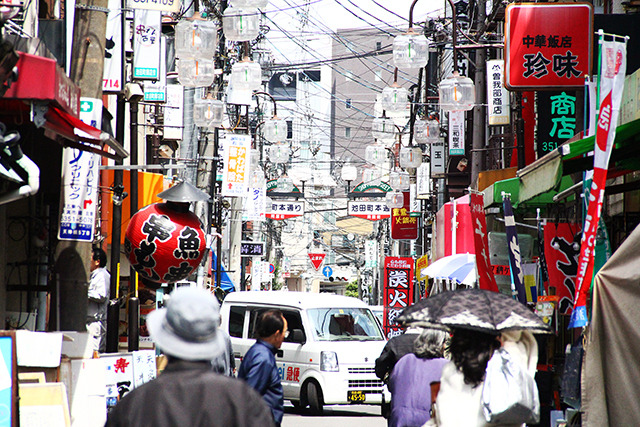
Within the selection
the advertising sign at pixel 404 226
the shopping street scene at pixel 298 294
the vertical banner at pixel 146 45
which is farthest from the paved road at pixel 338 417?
the advertising sign at pixel 404 226

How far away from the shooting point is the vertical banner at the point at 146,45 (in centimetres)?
1873

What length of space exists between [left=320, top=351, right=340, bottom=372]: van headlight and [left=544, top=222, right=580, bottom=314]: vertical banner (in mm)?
5626

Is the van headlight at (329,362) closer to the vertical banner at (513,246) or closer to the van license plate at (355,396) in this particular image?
the van license plate at (355,396)

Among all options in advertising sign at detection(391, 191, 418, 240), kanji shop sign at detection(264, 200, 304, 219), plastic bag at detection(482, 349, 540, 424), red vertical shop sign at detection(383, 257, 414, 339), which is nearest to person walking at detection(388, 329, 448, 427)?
plastic bag at detection(482, 349, 540, 424)

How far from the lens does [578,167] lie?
31.3 feet

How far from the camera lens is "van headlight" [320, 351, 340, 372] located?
16891 mm

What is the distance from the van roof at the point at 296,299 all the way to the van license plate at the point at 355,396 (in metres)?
2.15

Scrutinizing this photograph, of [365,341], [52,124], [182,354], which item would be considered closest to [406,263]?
[365,341]

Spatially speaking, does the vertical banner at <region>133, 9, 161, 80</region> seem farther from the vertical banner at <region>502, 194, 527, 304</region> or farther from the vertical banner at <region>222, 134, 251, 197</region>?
the vertical banner at <region>502, 194, 527, 304</region>

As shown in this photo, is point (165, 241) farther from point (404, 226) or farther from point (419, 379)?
point (404, 226)

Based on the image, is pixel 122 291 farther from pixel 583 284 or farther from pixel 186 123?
pixel 583 284

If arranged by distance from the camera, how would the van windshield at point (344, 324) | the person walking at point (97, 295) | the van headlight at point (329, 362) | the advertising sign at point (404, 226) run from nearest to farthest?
1. the person walking at point (97, 295)
2. the van headlight at point (329, 362)
3. the van windshield at point (344, 324)
4. the advertising sign at point (404, 226)

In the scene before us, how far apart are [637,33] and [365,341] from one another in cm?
857

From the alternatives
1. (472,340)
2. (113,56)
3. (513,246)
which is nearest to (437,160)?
(113,56)
